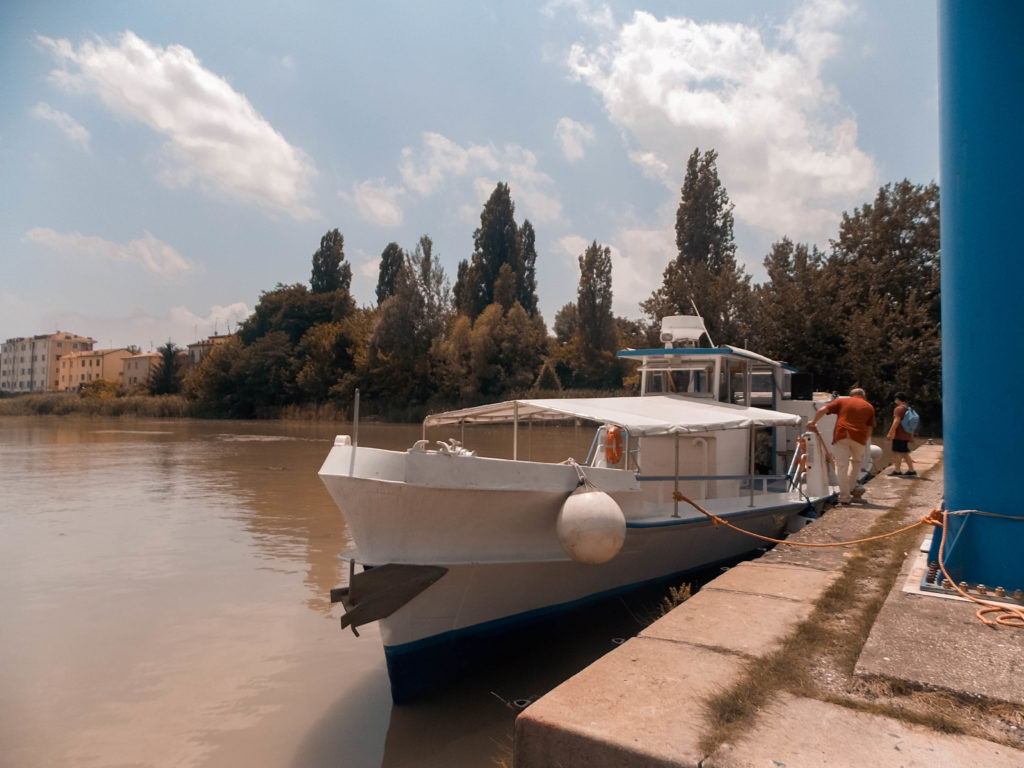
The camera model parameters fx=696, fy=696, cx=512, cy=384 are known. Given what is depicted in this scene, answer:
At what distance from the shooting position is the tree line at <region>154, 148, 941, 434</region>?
25.8 meters

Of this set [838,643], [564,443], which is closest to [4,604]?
[838,643]

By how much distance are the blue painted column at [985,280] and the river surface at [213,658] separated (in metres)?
3.42

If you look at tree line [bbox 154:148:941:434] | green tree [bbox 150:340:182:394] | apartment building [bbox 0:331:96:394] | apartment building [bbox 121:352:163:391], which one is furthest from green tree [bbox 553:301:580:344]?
apartment building [bbox 0:331:96:394]

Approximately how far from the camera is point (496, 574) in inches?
222

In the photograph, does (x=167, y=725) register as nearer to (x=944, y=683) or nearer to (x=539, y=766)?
(x=539, y=766)

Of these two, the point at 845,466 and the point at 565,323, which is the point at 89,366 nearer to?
the point at 565,323

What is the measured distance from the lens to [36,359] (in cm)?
12075

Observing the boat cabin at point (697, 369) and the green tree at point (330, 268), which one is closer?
the boat cabin at point (697, 369)

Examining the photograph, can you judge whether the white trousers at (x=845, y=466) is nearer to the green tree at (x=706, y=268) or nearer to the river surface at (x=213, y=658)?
the river surface at (x=213, y=658)

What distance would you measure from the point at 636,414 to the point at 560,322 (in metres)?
66.0

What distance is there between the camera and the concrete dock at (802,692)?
2.65 meters

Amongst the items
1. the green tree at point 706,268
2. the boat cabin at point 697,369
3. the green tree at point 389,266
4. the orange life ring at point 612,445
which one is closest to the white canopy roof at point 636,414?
the orange life ring at point 612,445

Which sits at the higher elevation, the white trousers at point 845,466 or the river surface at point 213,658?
the white trousers at point 845,466

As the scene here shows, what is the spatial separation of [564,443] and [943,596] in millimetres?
25342
